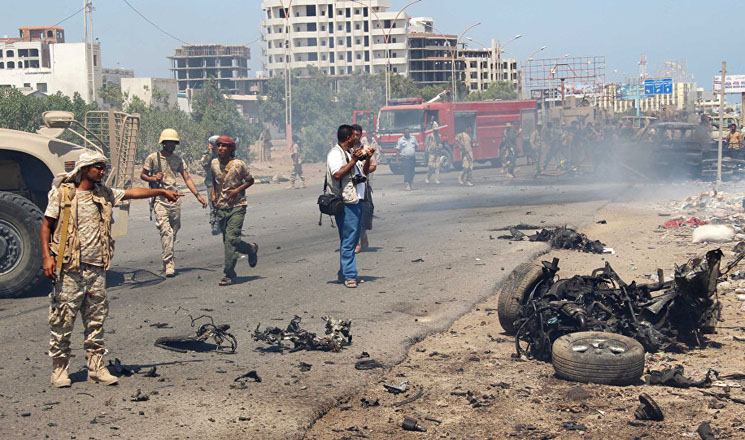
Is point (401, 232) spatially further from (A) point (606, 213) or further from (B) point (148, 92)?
(B) point (148, 92)

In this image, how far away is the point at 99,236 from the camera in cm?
528

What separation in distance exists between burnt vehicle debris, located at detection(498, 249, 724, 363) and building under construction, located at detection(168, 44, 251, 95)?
481 ft

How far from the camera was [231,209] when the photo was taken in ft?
30.5

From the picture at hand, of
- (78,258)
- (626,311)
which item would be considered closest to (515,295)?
(626,311)

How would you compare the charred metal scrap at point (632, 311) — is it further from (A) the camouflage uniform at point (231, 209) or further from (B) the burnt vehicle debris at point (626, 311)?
(A) the camouflage uniform at point (231, 209)

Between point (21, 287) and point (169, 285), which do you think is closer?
point (21, 287)

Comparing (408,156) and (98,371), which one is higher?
(408,156)

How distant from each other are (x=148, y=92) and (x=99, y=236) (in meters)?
92.3

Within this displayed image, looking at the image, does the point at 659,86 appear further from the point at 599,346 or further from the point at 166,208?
the point at 599,346

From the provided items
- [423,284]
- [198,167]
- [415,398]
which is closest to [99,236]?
[415,398]

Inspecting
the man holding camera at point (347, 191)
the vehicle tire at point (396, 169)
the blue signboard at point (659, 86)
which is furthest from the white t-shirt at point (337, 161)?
the blue signboard at point (659, 86)

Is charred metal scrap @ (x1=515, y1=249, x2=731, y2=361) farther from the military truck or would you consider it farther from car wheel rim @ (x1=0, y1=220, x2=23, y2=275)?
car wheel rim @ (x1=0, y1=220, x2=23, y2=275)

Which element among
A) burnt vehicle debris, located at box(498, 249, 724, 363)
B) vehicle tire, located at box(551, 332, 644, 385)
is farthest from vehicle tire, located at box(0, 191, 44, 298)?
vehicle tire, located at box(551, 332, 644, 385)

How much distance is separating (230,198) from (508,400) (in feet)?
16.3
